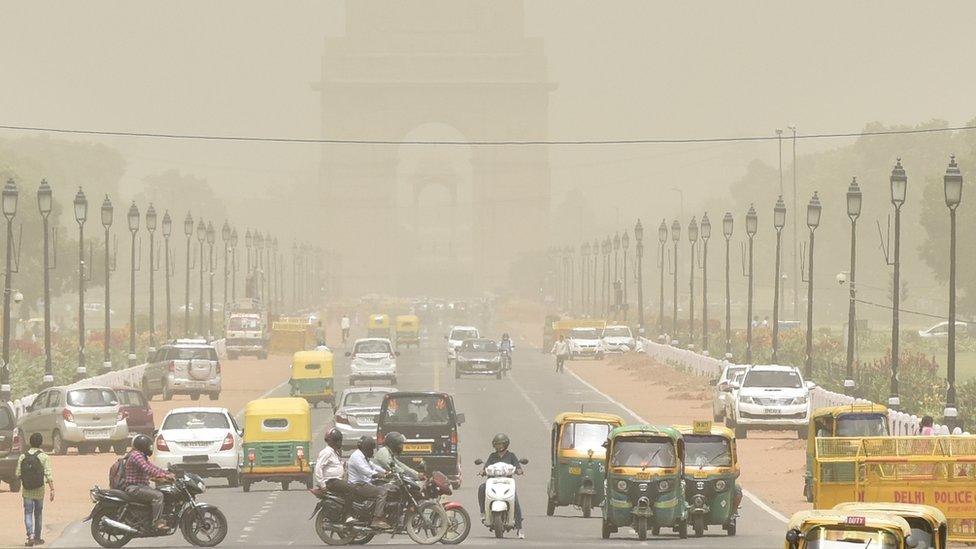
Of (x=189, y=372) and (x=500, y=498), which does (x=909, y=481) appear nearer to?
(x=500, y=498)

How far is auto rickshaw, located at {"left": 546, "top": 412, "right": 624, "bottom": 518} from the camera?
32125mm

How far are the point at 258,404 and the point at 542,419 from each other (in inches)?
726

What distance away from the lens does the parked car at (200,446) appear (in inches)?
1485

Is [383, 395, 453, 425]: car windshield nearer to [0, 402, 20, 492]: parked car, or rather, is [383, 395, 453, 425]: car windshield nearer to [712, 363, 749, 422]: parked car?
[0, 402, 20, 492]: parked car

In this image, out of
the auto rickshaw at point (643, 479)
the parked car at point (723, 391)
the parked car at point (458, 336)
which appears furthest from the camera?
the parked car at point (458, 336)

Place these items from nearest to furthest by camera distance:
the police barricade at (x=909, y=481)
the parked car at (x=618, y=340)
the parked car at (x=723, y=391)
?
the police barricade at (x=909, y=481)
the parked car at (x=723, y=391)
the parked car at (x=618, y=340)

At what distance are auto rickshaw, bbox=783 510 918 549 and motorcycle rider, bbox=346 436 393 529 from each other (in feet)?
37.6

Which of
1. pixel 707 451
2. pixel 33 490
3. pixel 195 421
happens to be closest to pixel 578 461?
pixel 707 451

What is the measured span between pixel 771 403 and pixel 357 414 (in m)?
12.1

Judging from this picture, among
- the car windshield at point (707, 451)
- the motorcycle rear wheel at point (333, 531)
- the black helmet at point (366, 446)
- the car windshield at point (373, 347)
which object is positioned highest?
the black helmet at point (366, 446)

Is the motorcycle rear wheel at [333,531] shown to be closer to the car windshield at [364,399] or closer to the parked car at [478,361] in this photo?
the car windshield at [364,399]

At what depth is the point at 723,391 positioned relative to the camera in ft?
176

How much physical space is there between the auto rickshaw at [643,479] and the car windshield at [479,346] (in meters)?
50.4

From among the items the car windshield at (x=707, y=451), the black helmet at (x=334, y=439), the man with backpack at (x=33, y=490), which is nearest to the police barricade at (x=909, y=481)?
the car windshield at (x=707, y=451)
